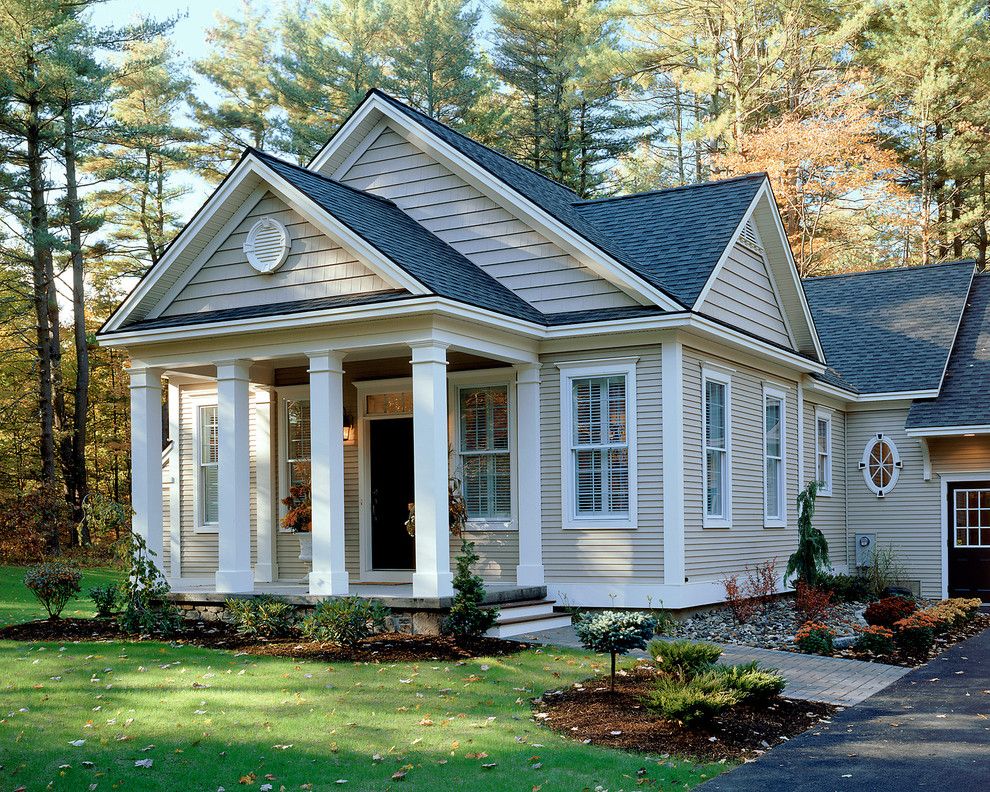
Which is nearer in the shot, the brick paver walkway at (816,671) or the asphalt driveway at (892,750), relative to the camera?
the asphalt driveway at (892,750)

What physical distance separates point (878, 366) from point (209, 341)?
529 inches

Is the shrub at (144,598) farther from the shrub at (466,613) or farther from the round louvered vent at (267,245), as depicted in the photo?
the round louvered vent at (267,245)

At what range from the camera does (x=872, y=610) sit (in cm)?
1382

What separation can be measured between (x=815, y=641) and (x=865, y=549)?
8.99m

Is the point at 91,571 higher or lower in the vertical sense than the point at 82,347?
lower

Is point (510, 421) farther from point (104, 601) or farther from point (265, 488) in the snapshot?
point (104, 601)

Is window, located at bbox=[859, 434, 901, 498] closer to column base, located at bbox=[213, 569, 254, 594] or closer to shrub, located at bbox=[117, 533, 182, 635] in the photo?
column base, located at bbox=[213, 569, 254, 594]

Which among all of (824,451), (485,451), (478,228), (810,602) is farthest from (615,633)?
(824,451)

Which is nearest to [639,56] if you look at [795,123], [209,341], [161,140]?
[795,123]

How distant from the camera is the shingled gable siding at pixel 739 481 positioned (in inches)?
569

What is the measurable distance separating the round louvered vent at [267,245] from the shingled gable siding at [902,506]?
12420mm

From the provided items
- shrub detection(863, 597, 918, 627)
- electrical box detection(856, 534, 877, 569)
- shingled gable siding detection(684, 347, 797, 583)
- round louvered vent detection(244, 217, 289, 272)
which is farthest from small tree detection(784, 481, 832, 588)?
round louvered vent detection(244, 217, 289, 272)

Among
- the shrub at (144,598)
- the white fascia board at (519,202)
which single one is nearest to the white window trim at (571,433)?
the white fascia board at (519,202)

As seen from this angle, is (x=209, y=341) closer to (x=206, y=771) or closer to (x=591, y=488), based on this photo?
(x=591, y=488)
